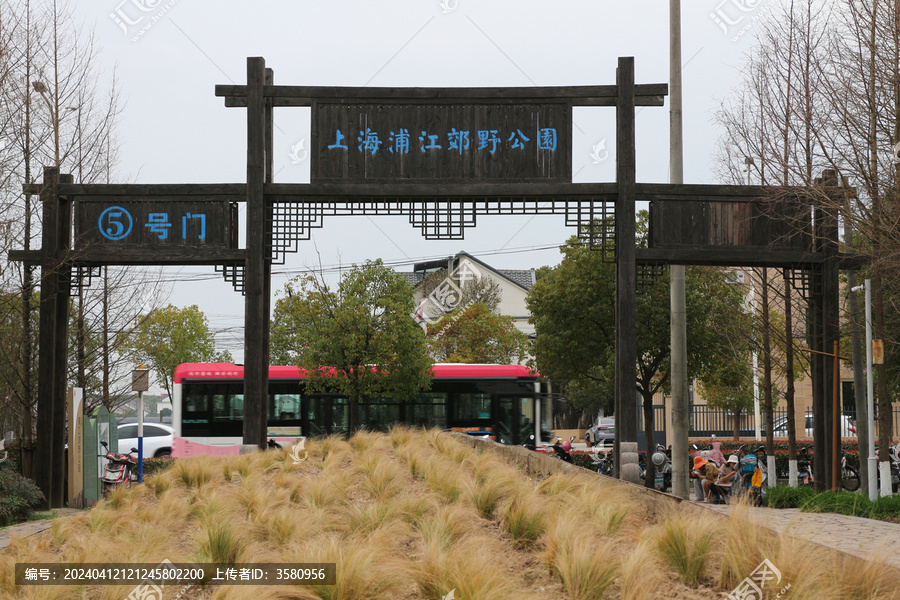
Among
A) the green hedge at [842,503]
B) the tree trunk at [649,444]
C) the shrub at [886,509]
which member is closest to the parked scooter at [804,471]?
the tree trunk at [649,444]

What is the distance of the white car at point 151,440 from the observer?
3209cm

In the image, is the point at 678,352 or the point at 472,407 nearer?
the point at 678,352

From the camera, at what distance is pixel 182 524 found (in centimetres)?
1002

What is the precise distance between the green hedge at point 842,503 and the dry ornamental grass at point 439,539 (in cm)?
478

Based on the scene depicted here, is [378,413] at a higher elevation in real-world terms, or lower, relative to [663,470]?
higher

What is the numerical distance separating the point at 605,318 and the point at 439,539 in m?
19.6

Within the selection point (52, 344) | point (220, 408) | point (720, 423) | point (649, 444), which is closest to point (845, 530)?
point (52, 344)

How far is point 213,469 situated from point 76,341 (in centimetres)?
1039

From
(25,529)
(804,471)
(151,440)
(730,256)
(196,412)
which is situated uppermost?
(730,256)

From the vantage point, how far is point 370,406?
3030cm

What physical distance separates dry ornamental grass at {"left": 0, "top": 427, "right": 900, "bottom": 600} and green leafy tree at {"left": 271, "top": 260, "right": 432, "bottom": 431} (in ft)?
51.5

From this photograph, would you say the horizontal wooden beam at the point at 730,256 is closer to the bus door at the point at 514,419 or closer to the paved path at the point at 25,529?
the paved path at the point at 25,529

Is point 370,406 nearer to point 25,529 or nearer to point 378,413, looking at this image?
point 378,413

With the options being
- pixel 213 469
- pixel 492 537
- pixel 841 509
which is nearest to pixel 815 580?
pixel 492 537
